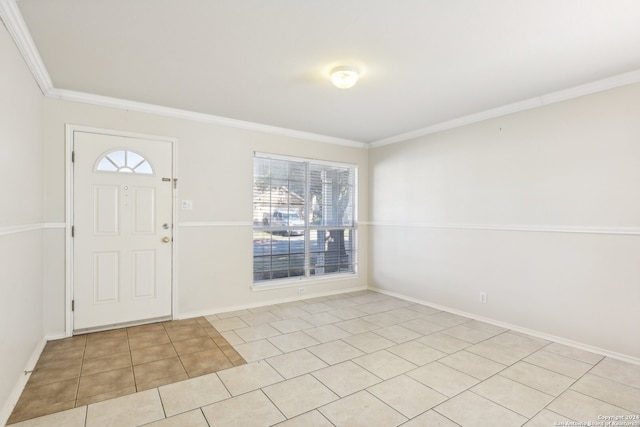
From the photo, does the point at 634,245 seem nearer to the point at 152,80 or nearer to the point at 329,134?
the point at 329,134

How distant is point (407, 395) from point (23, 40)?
346 cm

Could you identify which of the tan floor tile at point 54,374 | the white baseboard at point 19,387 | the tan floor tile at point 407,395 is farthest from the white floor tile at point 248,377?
the white baseboard at point 19,387

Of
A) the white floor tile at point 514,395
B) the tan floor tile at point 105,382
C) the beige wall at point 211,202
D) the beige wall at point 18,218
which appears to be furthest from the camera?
the beige wall at point 211,202

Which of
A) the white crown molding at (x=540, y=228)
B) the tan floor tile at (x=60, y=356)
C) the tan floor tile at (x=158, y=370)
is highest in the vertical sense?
the white crown molding at (x=540, y=228)

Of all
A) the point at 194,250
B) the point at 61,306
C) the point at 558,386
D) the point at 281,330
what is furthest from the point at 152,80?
the point at 558,386

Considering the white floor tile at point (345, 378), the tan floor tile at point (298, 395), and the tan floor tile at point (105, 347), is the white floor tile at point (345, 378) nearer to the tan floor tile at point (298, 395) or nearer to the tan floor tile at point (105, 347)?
the tan floor tile at point (298, 395)

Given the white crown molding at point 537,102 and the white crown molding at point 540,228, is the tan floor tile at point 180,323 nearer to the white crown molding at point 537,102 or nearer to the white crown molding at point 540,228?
the white crown molding at point 540,228

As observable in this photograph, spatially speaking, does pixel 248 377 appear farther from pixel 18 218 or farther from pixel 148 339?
pixel 18 218

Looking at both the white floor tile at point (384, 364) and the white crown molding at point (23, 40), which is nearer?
the white crown molding at point (23, 40)

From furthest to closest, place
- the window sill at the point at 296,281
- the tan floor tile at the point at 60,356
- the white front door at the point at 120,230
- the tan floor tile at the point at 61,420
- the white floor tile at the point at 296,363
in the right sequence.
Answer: the window sill at the point at 296,281, the white front door at the point at 120,230, the tan floor tile at the point at 60,356, the white floor tile at the point at 296,363, the tan floor tile at the point at 61,420

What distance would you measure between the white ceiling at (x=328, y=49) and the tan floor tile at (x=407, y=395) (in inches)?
93.7

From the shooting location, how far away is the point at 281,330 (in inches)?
134

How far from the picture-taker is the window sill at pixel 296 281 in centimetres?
435

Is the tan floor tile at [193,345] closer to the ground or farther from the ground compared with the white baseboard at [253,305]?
closer to the ground
